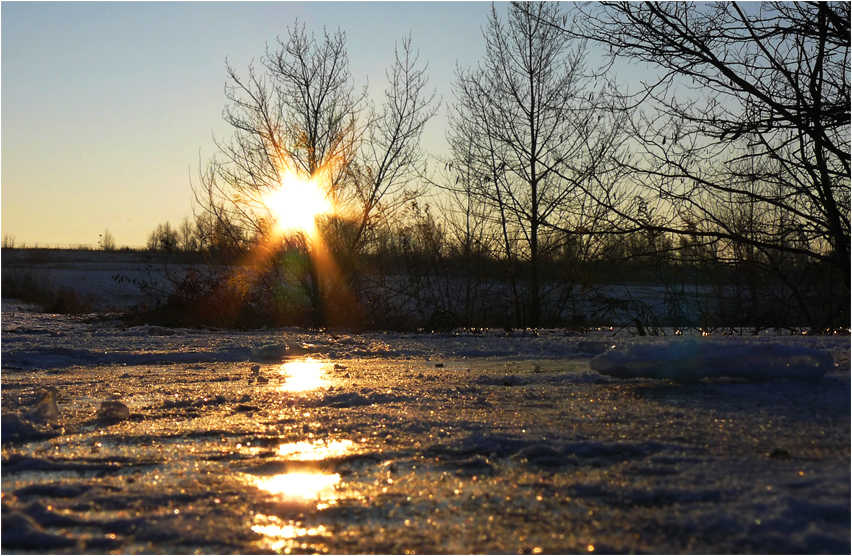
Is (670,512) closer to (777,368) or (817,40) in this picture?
(777,368)

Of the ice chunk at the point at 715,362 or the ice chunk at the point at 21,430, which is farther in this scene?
the ice chunk at the point at 715,362

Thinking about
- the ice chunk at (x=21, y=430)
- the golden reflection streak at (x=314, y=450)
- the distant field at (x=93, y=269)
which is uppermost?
the distant field at (x=93, y=269)

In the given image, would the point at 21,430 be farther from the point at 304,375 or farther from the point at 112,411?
Result: the point at 304,375

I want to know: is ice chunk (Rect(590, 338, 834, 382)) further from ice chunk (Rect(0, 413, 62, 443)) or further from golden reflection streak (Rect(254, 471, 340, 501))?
ice chunk (Rect(0, 413, 62, 443))

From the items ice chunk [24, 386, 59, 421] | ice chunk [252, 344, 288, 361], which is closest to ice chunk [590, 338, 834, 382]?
ice chunk [24, 386, 59, 421]

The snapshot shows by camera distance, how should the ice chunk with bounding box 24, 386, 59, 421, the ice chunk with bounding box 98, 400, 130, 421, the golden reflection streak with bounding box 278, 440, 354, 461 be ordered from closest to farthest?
1. the golden reflection streak with bounding box 278, 440, 354, 461
2. the ice chunk with bounding box 24, 386, 59, 421
3. the ice chunk with bounding box 98, 400, 130, 421

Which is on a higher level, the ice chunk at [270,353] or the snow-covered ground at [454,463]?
the ice chunk at [270,353]

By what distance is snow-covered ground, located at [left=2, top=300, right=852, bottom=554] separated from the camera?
1460 millimetres

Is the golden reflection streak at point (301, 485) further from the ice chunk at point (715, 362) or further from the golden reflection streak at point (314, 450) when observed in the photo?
the ice chunk at point (715, 362)

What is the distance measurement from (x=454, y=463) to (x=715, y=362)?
1.63 m

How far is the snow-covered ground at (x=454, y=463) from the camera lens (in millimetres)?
1460

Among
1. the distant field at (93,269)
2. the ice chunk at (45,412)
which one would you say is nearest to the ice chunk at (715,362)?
the ice chunk at (45,412)

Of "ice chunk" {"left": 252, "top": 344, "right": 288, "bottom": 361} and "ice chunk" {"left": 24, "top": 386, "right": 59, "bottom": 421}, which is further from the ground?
"ice chunk" {"left": 252, "top": 344, "right": 288, "bottom": 361}

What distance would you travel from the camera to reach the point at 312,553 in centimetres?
138
